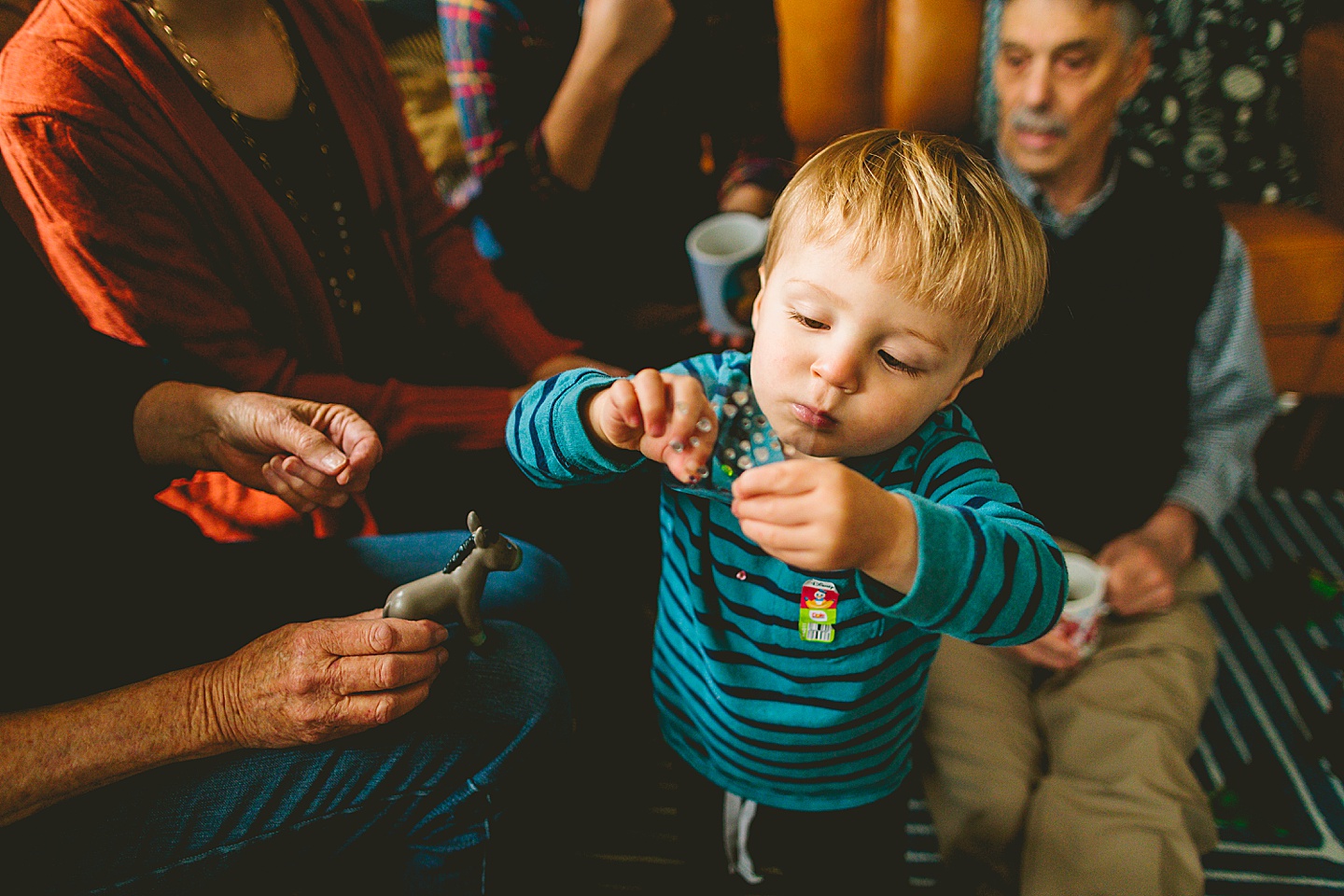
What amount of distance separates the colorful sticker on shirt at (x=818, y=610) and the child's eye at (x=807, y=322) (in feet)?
0.78

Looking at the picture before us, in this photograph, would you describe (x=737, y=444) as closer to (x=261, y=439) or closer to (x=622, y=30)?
(x=261, y=439)

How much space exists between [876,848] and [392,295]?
37.3 inches

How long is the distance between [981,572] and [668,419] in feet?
0.83

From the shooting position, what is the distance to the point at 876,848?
0.97m

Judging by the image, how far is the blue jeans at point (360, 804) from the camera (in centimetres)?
68

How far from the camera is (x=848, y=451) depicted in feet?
2.05

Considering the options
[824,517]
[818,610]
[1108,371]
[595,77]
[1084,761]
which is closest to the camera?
[824,517]

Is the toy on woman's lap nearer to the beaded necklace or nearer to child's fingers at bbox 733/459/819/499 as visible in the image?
child's fingers at bbox 733/459/819/499

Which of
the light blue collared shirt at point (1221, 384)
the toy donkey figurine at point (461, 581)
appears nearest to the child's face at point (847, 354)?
the toy donkey figurine at point (461, 581)

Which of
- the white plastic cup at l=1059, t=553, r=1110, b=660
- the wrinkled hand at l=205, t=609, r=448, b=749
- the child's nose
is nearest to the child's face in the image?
the child's nose

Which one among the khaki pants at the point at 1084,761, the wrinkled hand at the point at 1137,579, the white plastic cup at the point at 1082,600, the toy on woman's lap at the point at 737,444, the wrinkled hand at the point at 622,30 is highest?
the wrinkled hand at the point at 622,30

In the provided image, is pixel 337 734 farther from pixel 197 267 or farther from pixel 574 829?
pixel 574 829

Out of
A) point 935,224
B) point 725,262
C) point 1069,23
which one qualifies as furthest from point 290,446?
point 1069,23

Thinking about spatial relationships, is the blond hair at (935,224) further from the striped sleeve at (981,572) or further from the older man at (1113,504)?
the older man at (1113,504)
